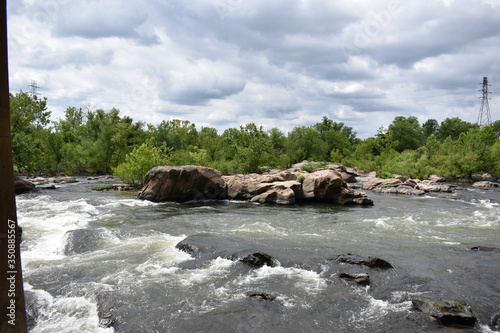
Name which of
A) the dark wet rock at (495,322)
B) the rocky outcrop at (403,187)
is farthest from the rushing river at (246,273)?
the rocky outcrop at (403,187)

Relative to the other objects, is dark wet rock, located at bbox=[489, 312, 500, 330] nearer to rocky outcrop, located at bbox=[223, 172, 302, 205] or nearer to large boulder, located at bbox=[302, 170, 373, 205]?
rocky outcrop, located at bbox=[223, 172, 302, 205]

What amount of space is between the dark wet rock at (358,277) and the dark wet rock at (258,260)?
205 cm

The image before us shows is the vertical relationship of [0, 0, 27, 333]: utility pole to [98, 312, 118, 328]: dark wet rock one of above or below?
above

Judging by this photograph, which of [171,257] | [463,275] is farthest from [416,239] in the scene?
[171,257]

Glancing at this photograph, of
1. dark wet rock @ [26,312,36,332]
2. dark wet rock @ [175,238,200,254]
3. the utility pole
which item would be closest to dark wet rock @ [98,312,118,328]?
dark wet rock @ [26,312,36,332]

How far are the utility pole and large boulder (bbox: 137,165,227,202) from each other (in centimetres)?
2186

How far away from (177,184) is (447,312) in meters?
19.7

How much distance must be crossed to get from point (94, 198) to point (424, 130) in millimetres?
99999

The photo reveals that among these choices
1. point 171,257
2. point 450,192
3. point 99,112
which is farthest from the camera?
point 99,112

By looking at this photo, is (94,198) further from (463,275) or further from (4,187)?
(4,187)

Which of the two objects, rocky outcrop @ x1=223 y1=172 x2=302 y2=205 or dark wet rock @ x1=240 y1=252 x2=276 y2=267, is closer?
dark wet rock @ x1=240 y1=252 x2=276 y2=267

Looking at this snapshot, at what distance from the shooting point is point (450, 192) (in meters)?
31.9

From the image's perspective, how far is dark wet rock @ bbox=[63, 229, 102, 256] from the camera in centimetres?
1188

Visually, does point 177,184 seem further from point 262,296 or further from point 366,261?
point 262,296
